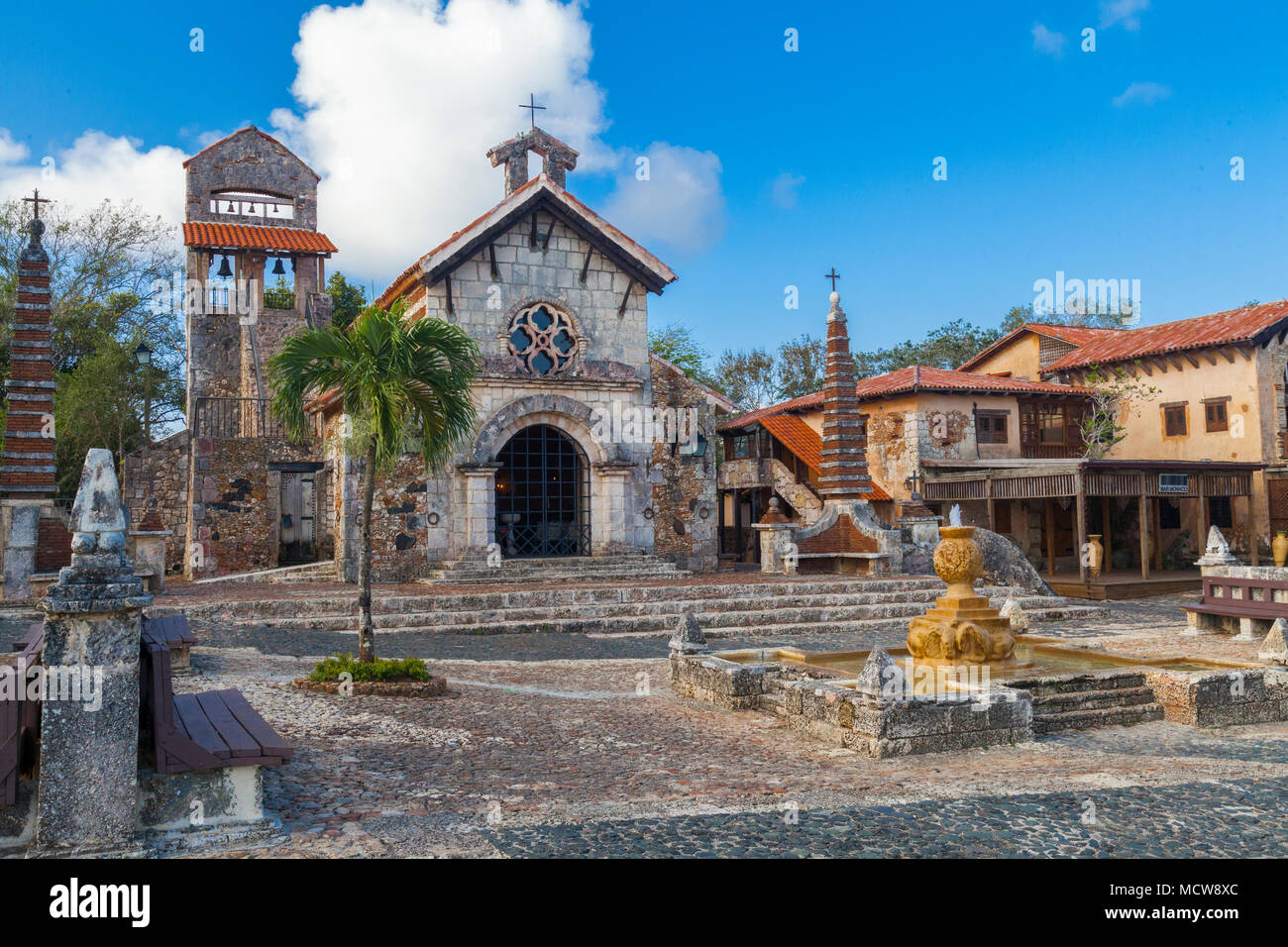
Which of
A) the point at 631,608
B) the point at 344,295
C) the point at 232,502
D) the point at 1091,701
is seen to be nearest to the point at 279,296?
the point at 344,295

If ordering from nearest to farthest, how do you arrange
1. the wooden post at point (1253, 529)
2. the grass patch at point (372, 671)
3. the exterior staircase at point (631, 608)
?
the grass patch at point (372, 671), the exterior staircase at point (631, 608), the wooden post at point (1253, 529)

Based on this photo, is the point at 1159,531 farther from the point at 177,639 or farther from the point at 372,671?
the point at 177,639

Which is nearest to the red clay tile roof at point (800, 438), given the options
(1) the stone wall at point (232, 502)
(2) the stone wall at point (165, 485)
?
(1) the stone wall at point (232, 502)

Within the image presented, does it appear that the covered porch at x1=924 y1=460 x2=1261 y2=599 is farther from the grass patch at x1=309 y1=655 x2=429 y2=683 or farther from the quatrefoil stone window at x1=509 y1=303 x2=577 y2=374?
the grass patch at x1=309 y1=655 x2=429 y2=683

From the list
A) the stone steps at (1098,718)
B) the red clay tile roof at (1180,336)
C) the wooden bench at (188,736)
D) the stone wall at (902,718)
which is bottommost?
the stone steps at (1098,718)

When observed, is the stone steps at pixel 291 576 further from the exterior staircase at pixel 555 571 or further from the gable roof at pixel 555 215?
the gable roof at pixel 555 215

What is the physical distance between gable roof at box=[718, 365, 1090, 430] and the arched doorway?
1062 centimetres

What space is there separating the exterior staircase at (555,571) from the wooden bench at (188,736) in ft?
39.2

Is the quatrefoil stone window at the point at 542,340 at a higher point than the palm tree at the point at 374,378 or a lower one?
higher

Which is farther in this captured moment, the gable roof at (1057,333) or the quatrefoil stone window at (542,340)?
the gable roof at (1057,333)

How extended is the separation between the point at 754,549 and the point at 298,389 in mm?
21575

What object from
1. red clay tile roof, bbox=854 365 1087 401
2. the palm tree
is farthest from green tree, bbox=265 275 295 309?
the palm tree

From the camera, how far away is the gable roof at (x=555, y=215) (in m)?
18.1
